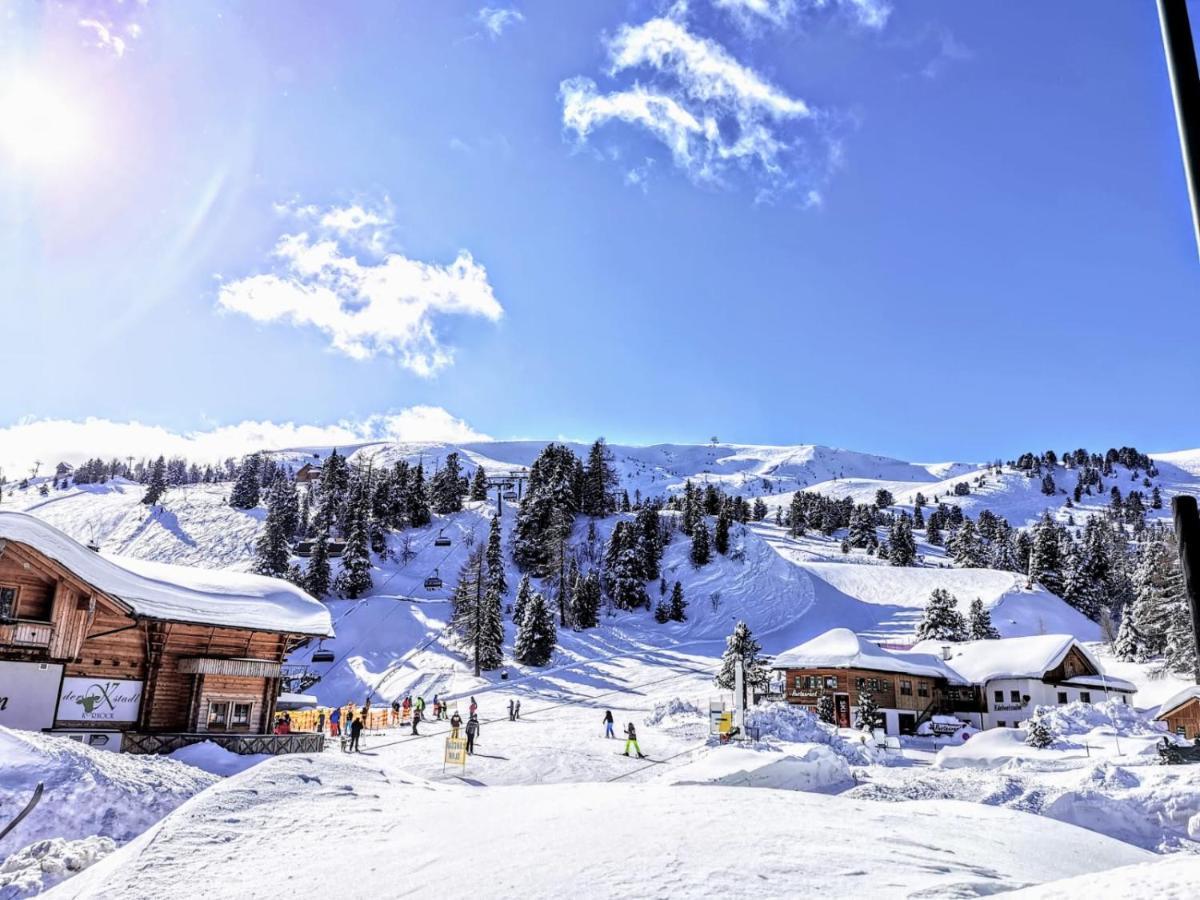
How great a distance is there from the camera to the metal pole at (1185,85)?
319cm

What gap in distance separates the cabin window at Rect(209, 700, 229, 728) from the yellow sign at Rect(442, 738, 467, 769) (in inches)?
292

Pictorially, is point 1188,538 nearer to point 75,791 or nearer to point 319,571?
point 75,791

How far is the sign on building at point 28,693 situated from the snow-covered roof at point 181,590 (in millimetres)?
2547

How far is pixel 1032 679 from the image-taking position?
49844 millimetres

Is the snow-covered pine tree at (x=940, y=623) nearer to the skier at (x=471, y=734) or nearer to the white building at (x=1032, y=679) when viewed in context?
the white building at (x=1032, y=679)

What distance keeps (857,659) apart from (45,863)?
44.6 m

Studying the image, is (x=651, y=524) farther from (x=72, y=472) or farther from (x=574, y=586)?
(x=72, y=472)

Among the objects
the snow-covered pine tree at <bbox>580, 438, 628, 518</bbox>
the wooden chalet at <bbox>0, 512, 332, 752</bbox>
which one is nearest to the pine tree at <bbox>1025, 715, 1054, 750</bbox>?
the wooden chalet at <bbox>0, 512, 332, 752</bbox>

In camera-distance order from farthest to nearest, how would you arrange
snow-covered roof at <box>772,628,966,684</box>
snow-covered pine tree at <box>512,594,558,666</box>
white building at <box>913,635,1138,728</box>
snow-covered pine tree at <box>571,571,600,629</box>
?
snow-covered pine tree at <box>571,571,600,629</box> < snow-covered pine tree at <box>512,594,558,666</box> < white building at <box>913,635,1138,728</box> < snow-covered roof at <box>772,628,966,684</box>

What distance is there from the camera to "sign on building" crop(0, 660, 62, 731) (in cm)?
2127

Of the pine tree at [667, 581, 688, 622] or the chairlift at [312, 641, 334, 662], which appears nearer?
the chairlift at [312, 641, 334, 662]

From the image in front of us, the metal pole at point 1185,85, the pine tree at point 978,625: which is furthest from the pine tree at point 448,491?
the metal pole at point 1185,85

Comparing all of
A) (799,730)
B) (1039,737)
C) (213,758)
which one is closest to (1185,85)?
(213,758)

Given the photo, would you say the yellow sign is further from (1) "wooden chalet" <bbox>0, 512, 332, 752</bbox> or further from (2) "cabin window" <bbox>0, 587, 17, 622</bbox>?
(2) "cabin window" <bbox>0, 587, 17, 622</bbox>
